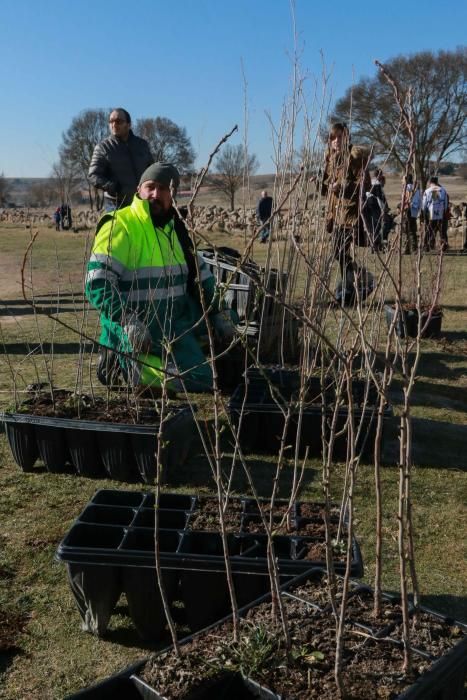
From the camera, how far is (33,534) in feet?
9.66

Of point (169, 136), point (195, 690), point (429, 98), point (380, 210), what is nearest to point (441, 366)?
point (380, 210)

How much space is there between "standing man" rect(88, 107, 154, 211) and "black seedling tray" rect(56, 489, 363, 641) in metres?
3.63

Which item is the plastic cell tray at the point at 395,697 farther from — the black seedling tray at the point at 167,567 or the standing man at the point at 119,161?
the standing man at the point at 119,161

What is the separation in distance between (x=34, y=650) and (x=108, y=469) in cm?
123

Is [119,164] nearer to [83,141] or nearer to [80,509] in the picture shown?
[80,509]

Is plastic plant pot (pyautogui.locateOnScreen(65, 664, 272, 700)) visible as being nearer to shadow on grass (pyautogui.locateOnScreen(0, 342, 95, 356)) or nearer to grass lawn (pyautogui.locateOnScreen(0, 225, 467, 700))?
grass lawn (pyautogui.locateOnScreen(0, 225, 467, 700))

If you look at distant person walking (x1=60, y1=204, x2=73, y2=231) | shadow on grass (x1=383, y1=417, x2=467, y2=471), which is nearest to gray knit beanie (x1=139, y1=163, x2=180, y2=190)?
shadow on grass (x1=383, y1=417, x2=467, y2=471)

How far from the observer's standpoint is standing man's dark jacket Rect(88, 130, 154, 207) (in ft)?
18.5

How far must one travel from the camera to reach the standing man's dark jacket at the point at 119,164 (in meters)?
5.63

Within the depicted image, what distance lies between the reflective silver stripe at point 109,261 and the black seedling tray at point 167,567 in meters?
1.80

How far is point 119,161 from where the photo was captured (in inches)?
222

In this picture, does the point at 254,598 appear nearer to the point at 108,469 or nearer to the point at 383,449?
the point at 108,469

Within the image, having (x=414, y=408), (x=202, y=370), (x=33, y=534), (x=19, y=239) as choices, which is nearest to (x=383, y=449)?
(x=414, y=408)

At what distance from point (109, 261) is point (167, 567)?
7.07 ft
